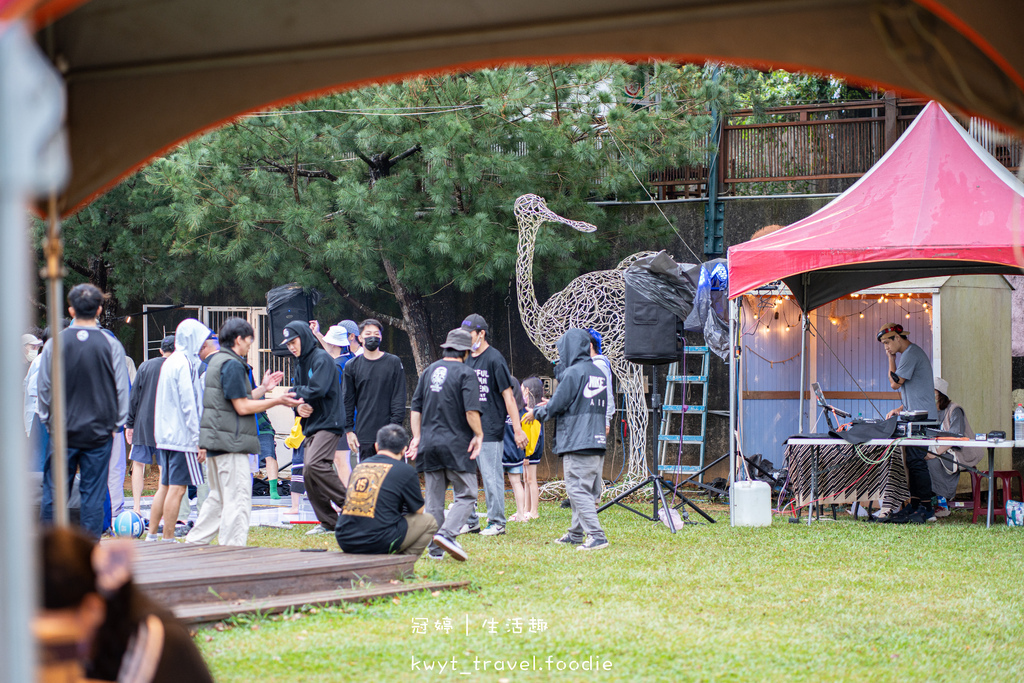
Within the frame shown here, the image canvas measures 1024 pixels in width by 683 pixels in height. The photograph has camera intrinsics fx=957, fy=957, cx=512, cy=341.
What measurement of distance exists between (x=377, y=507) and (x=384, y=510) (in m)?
0.06

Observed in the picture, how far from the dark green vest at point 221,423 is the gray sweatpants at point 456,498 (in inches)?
58.9

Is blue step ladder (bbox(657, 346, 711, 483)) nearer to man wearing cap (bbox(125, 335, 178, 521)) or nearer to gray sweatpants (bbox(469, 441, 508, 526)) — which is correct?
gray sweatpants (bbox(469, 441, 508, 526))

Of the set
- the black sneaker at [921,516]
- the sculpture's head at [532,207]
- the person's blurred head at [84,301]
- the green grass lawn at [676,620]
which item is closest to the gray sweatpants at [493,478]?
the green grass lawn at [676,620]

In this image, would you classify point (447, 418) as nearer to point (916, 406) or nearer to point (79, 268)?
point (916, 406)

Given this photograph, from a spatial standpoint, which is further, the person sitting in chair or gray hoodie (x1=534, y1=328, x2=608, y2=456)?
the person sitting in chair

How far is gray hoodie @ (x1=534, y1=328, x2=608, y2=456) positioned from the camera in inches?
320

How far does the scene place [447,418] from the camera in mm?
7859

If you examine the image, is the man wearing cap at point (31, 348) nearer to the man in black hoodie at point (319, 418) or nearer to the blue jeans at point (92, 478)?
the man in black hoodie at point (319, 418)

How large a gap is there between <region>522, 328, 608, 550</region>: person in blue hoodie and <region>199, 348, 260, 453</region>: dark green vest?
2527 mm

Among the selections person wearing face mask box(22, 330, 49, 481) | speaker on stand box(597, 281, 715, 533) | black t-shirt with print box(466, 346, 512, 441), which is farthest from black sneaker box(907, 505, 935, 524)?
person wearing face mask box(22, 330, 49, 481)

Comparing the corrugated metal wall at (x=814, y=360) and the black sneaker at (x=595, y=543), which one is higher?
the corrugated metal wall at (x=814, y=360)

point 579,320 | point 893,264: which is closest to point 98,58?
point 579,320

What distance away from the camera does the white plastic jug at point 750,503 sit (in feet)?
31.8

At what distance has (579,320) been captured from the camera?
11656 millimetres
